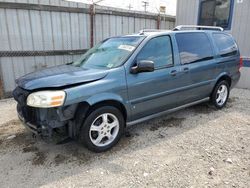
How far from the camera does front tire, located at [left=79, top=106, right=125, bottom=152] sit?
3027mm

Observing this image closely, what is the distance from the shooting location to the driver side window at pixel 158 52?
351 centimetres

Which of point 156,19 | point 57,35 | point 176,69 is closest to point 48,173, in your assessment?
point 176,69

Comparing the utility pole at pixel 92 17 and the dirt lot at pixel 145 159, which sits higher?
the utility pole at pixel 92 17

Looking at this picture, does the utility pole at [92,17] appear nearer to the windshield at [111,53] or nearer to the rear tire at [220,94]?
the windshield at [111,53]

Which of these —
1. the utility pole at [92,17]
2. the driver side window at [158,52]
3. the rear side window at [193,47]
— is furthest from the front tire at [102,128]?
the utility pole at [92,17]

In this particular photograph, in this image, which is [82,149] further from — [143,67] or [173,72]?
[173,72]

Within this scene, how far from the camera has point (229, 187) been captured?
2.52 metres

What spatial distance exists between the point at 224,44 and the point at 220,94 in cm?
109

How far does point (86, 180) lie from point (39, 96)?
1191mm

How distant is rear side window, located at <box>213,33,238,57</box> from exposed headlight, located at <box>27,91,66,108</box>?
3.49 meters

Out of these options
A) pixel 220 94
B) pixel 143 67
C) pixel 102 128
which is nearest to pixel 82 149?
pixel 102 128

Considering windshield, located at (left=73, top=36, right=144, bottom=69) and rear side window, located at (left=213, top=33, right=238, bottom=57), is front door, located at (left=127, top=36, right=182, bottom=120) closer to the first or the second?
windshield, located at (left=73, top=36, right=144, bottom=69)

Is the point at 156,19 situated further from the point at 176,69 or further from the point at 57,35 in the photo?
the point at 176,69

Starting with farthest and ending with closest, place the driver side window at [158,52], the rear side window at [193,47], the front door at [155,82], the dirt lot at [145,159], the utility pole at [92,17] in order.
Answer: the utility pole at [92,17] → the rear side window at [193,47] → the driver side window at [158,52] → the front door at [155,82] → the dirt lot at [145,159]
